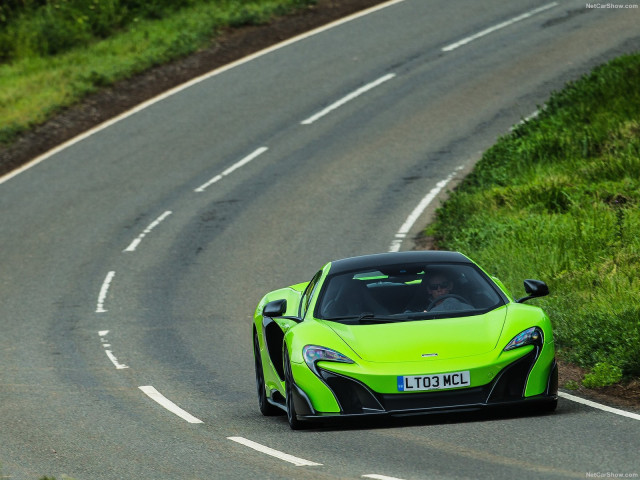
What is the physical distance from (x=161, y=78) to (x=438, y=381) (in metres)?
24.6

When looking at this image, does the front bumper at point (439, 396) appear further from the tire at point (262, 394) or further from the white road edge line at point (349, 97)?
the white road edge line at point (349, 97)

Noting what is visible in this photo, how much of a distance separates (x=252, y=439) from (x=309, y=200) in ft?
48.2

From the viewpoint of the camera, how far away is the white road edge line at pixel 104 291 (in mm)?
19580

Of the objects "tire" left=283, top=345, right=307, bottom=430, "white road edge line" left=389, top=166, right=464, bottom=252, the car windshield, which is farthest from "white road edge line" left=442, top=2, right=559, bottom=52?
"tire" left=283, top=345, right=307, bottom=430

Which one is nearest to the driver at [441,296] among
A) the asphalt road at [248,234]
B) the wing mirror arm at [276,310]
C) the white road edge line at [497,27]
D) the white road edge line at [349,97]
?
the asphalt road at [248,234]

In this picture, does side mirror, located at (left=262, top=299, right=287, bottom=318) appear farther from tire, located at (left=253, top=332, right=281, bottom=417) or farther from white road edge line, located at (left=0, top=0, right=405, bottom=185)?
white road edge line, located at (left=0, top=0, right=405, bottom=185)

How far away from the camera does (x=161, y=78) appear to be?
1304 inches

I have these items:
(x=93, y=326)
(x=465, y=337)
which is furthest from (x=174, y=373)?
(x=465, y=337)

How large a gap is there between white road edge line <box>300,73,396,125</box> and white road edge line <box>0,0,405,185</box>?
158 inches

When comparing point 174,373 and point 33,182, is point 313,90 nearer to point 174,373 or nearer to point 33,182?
point 33,182

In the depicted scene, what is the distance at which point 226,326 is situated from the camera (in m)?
17.5

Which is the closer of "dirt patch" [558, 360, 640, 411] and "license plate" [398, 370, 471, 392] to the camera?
"license plate" [398, 370, 471, 392]

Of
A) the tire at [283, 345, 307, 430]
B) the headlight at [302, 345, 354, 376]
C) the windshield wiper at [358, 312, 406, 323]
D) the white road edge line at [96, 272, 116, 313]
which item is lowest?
the white road edge line at [96, 272, 116, 313]

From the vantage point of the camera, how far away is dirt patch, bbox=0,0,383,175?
3002cm
